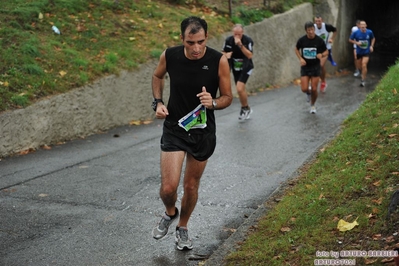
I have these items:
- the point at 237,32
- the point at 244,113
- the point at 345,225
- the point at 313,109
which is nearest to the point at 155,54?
the point at 237,32

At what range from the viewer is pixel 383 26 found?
35.9 metres

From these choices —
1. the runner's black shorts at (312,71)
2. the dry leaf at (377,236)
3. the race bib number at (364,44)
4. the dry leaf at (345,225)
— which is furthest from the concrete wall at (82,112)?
the dry leaf at (377,236)

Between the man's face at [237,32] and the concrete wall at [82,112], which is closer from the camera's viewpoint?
the concrete wall at [82,112]

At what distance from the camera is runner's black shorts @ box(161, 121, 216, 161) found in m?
5.79

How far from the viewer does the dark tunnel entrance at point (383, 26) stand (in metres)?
32.5

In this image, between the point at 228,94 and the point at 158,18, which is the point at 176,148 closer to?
the point at 228,94

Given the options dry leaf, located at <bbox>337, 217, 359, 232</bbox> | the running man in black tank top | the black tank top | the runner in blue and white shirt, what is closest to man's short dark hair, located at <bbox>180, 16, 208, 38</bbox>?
the running man in black tank top

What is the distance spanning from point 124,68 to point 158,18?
13.1 feet

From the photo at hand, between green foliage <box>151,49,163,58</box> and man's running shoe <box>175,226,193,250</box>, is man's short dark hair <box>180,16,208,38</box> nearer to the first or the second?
man's running shoe <box>175,226,193,250</box>

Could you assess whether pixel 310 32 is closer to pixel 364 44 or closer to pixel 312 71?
pixel 312 71

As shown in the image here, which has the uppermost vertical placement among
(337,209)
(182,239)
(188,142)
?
(188,142)

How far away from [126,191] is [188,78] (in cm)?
288

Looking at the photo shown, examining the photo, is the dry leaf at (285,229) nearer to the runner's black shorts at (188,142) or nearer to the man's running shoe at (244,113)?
the runner's black shorts at (188,142)

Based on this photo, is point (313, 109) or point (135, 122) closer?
point (135, 122)
